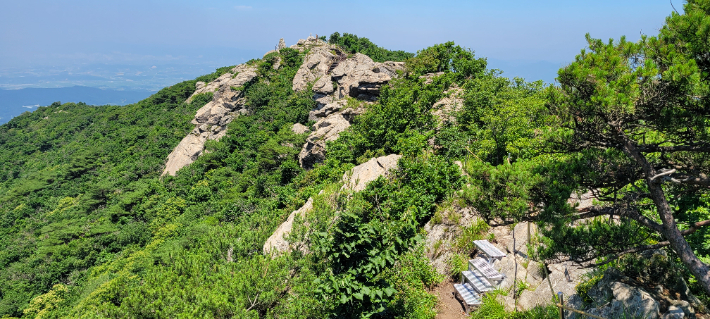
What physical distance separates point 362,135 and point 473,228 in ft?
39.5

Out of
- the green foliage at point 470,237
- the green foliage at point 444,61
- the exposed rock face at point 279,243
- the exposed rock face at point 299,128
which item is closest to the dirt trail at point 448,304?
the green foliage at point 470,237

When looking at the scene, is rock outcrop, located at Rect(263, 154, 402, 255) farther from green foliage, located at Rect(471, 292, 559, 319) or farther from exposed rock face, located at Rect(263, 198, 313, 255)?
green foliage, located at Rect(471, 292, 559, 319)

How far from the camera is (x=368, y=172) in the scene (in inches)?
590

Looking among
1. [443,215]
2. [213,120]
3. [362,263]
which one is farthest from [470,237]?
[213,120]

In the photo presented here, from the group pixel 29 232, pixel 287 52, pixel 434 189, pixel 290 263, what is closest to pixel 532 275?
pixel 434 189

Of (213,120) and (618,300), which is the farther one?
(213,120)

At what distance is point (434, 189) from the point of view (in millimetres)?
12234

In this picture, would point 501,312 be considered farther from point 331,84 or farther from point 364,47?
point 364,47

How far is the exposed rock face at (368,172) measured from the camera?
14.3 m

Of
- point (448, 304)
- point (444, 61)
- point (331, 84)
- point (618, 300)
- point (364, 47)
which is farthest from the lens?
point (364, 47)

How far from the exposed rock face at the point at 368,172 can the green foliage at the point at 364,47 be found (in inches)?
1639

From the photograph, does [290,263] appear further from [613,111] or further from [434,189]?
[613,111]

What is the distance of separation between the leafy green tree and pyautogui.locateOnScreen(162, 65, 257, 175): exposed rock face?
41025 millimetres

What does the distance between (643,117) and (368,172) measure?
10.9 metres
